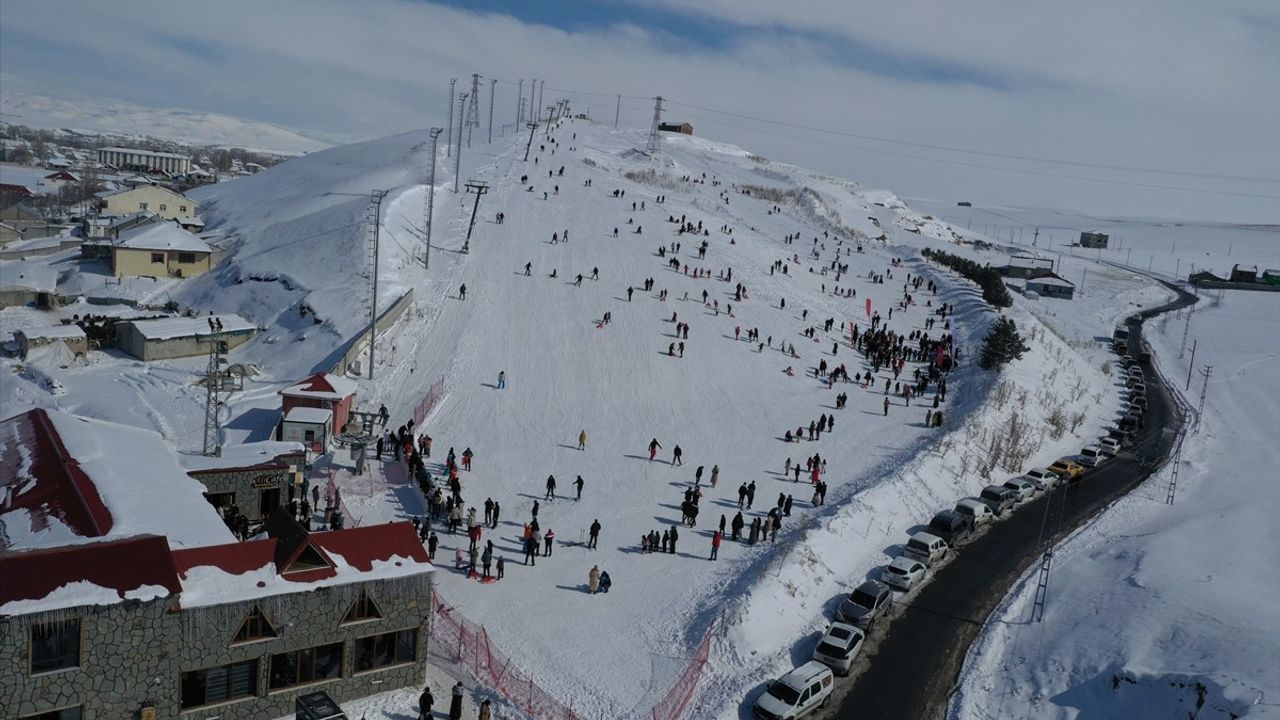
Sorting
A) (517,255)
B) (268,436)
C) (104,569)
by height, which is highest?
(517,255)

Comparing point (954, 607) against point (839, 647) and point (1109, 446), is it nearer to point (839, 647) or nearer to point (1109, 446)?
point (839, 647)

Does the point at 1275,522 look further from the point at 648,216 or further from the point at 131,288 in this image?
the point at 131,288

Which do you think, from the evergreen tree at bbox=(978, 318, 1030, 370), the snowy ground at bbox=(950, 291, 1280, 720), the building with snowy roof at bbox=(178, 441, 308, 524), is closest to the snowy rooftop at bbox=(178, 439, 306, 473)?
the building with snowy roof at bbox=(178, 441, 308, 524)

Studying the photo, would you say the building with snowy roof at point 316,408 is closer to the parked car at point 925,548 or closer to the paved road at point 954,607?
the paved road at point 954,607

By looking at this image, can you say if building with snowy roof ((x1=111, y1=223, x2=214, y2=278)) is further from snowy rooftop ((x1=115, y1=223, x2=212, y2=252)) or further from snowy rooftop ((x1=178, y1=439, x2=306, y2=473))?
snowy rooftop ((x1=178, y1=439, x2=306, y2=473))

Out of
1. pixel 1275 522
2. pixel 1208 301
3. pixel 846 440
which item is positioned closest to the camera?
pixel 1275 522

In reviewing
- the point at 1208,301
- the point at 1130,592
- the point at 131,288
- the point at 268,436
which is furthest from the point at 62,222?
the point at 1208,301

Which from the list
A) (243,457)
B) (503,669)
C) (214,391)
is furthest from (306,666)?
(214,391)
